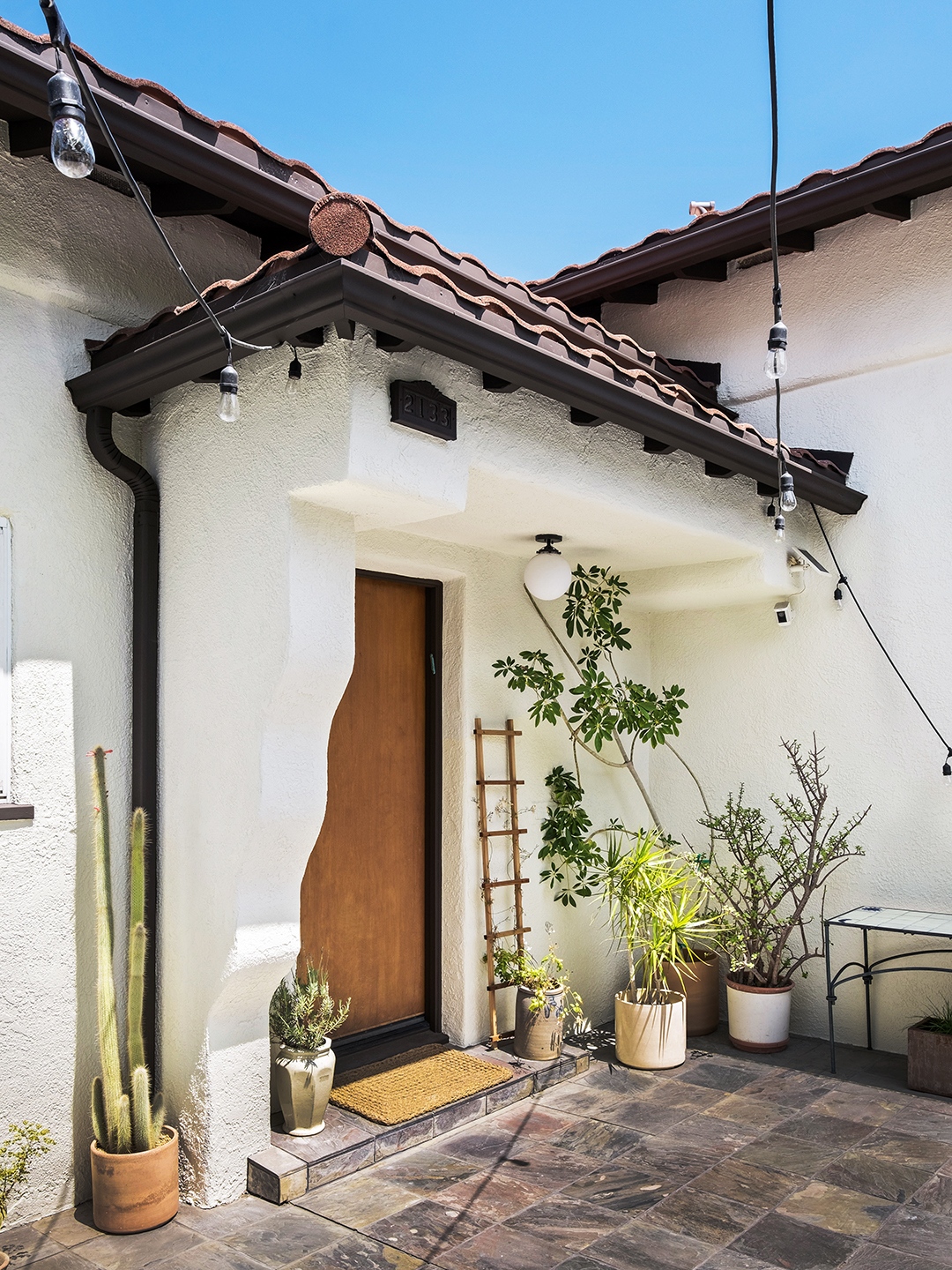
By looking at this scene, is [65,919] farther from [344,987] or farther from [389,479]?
[389,479]

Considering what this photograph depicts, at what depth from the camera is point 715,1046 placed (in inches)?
235

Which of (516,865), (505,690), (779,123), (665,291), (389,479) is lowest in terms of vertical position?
(516,865)

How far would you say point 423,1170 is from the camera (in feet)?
13.9

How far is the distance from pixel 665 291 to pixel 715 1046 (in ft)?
17.2

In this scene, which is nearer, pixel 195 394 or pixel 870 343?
pixel 195 394

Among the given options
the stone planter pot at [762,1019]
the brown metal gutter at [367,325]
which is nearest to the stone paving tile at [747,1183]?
the stone planter pot at [762,1019]

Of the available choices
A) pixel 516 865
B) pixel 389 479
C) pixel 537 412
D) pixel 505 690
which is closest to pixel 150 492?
pixel 389 479

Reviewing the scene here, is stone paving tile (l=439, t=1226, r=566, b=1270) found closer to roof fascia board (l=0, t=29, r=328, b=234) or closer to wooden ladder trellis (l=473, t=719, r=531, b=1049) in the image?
wooden ladder trellis (l=473, t=719, r=531, b=1049)

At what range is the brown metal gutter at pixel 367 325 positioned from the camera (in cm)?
300

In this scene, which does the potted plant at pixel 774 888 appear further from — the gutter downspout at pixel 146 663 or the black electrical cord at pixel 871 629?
the gutter downspout at pixel 146 663

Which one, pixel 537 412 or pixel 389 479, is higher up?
pixel 537 412

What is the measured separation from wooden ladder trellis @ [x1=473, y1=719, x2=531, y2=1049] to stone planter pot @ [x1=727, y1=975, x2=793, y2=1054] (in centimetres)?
138

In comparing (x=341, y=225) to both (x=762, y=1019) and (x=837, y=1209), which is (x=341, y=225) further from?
(x=762, y=1019)

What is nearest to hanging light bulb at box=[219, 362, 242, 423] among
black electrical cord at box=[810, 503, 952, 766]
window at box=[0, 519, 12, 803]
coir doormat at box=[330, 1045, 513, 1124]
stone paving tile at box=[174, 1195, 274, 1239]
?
window at box=[0, 519, 12, 803]
